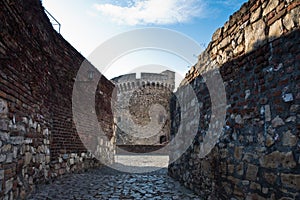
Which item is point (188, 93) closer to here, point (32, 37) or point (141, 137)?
point (32, 37)

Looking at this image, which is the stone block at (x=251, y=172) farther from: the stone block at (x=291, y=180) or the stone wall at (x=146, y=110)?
the stone wall at (x=146, y=110)

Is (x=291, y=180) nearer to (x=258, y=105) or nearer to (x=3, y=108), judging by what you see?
(x=258, y=105)

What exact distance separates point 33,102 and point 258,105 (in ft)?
10.6

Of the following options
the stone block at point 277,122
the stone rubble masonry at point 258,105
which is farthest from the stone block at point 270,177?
the stone block at point 277,122

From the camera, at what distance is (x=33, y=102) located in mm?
3771

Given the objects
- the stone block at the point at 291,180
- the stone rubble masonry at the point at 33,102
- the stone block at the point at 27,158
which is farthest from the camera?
the stone block at the point at 27,158

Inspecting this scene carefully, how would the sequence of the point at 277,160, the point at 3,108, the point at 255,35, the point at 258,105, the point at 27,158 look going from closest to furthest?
the point at 277,160
the point at 258,105
the point at 255,35
the point at 3,108
the point at 27,158

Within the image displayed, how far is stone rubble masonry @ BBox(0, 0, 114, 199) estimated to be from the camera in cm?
278

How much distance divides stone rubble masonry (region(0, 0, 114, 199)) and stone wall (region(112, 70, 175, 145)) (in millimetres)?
16491

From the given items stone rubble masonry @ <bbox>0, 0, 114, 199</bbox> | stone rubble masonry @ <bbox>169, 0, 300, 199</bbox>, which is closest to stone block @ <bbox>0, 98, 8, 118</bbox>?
stone rubble masonry @ <bbox>0, 0, 114, 199</bbox>

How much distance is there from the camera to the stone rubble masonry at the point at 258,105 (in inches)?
73.4

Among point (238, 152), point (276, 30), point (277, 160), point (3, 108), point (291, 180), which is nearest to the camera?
point (291, 180)

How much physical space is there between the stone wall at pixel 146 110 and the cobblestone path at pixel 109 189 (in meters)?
17.7

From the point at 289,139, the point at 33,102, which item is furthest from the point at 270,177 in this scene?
the point at 33,102
